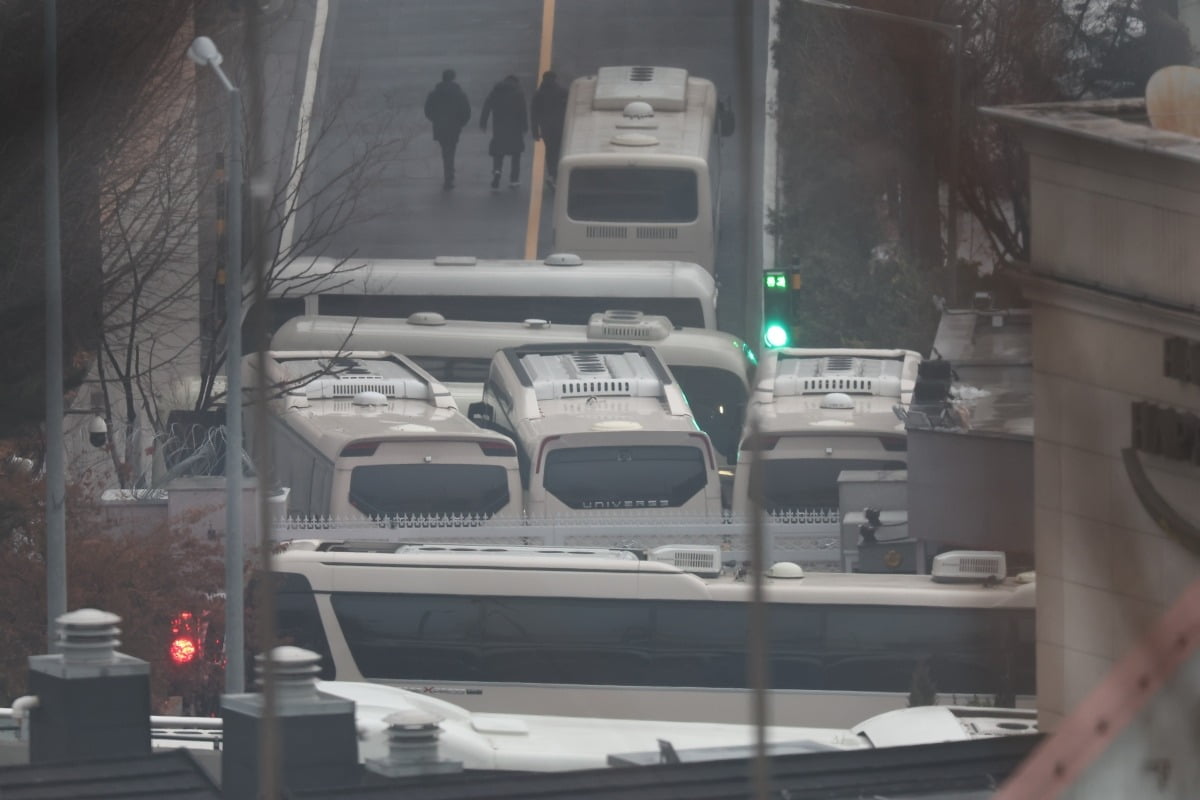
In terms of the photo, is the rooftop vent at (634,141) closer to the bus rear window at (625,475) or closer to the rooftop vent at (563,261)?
the rooftop vent at (563,261)

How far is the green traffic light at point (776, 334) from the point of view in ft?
48.4

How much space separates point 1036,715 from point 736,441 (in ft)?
20.6

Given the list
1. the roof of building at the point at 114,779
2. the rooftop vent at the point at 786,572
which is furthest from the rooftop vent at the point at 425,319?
the roof of building at the point at 114,779

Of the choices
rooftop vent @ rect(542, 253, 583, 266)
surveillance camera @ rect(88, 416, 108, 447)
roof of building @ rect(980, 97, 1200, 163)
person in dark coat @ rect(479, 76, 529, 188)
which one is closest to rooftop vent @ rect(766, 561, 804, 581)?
roof of building @ rect(980, 97, 1200, 163)

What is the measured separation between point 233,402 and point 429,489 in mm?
1518

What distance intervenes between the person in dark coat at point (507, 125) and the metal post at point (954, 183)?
22.6 ft

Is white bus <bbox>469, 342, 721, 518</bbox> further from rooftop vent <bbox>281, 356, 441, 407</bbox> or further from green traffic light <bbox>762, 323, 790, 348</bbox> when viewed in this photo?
rooftop vent <bbox>281, 356, 441, 407</bbox>

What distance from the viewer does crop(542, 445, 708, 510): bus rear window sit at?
544 inches

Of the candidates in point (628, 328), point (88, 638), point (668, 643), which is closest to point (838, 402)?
point (628, 328)

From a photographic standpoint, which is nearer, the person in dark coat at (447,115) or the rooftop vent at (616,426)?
the rooftop vent at (616,426)

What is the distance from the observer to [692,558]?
12.4 m

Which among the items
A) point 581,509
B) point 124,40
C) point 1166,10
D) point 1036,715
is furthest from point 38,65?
point 1166,10

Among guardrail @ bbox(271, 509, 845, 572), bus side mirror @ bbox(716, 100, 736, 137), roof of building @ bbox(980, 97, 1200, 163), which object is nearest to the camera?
roof of building @ bbox(980, 97, 1200, 163)

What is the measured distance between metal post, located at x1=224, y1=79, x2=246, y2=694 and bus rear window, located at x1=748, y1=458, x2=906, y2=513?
3797mm
